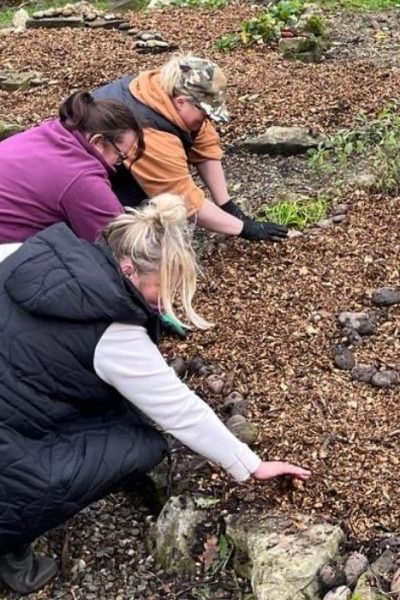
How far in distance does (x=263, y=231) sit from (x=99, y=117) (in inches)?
47.4

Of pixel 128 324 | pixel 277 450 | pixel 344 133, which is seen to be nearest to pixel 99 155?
pixel 128 324

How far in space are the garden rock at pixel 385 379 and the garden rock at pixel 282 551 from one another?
684 mm

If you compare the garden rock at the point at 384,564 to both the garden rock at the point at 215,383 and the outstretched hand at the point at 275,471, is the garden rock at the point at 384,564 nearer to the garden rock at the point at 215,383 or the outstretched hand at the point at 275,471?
the outstretched hand at the point at 275,471

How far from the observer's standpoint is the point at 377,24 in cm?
873

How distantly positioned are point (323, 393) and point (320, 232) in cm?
128

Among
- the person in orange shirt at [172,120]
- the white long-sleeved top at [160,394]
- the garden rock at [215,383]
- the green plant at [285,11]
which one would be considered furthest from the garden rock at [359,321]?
the green plant at [285,11]

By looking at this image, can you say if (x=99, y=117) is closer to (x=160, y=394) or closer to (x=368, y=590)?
(x=160, y=394)

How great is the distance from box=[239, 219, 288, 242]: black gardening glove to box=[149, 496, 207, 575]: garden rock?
165 cm

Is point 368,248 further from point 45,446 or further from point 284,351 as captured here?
point 45,446

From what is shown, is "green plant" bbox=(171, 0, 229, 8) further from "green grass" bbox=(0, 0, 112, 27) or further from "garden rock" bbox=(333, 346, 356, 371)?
"garden rock" bbox=(333, 346, 356, 371)

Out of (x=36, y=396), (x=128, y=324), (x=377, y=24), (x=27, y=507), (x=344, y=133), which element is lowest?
(x=377, y=24)

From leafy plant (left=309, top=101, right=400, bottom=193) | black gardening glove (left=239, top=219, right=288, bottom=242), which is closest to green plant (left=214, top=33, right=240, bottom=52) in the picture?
leafy plant (left=309, top=101, right=400, bottom=193)

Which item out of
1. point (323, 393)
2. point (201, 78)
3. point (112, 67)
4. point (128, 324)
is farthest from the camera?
Result: point (112, 67)

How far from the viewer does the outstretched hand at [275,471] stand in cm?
298
